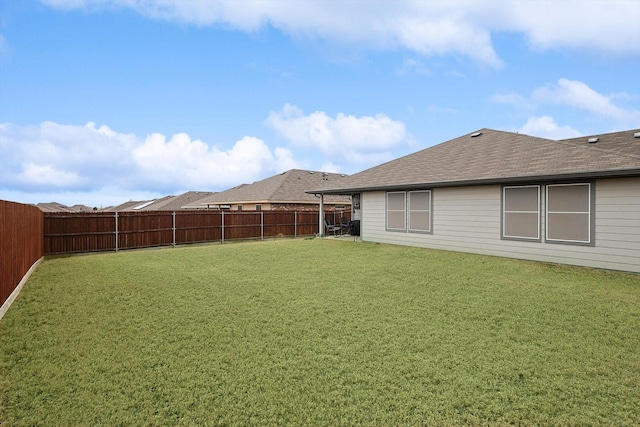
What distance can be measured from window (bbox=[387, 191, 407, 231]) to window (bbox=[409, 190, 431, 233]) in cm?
35

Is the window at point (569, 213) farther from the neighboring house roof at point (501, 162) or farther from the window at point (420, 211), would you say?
the window at point (420, 211)

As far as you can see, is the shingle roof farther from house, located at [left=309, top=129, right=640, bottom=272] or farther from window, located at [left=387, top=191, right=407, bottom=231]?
window, located at [left=387, top=191, right=407, bottom=231]

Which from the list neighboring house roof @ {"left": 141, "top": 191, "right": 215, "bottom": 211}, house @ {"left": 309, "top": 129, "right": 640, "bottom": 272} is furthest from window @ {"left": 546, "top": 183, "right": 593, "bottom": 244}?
neighboring house roof @ {"left": 141, "top": 191, "right": 215, "bottom": 211}

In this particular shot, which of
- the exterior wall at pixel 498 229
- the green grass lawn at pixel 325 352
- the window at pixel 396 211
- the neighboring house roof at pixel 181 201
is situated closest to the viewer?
the green grass lawn at pixel 325 352

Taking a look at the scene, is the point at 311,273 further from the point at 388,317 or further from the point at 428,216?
the point at 428,216

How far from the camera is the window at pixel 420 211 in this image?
42.6ft

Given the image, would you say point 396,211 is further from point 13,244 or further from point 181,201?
point 181,201

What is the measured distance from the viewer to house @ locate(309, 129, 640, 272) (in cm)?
859

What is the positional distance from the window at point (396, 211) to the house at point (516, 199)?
4 cm

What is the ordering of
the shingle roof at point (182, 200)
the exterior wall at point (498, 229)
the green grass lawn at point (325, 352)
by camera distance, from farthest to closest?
the shingle roof at point (182, 200) < the exterior wall at point (498, 229) < the green grass lawn at point (325, 352)

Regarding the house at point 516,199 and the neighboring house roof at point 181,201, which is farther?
the neighboring house roof at point 181,201

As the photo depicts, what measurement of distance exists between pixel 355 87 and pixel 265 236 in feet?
32.7

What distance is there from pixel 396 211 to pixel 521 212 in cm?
481

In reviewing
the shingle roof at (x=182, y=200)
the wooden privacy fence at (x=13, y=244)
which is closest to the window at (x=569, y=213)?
the wooden privacy fence at (x=13, y=244)
